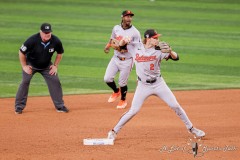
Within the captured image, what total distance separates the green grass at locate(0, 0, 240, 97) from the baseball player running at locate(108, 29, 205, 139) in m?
4.23

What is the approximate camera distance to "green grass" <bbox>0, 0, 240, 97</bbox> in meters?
17.0

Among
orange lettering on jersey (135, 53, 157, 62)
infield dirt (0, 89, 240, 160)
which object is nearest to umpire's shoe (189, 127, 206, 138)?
infield dirt (0, 89, 240, 160)

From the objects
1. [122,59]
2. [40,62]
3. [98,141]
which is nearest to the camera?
[98,141]

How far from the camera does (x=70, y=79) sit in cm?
1702

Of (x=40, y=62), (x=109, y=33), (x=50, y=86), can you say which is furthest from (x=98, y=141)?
(x=109, y=33)

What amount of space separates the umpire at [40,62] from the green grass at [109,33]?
1778 mm

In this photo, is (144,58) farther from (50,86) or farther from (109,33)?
(109,33)

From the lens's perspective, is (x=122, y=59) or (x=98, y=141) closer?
(x=98, y=141)

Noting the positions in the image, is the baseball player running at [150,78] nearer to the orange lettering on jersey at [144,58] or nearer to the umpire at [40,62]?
the orange lettering on jersey at [144,58]

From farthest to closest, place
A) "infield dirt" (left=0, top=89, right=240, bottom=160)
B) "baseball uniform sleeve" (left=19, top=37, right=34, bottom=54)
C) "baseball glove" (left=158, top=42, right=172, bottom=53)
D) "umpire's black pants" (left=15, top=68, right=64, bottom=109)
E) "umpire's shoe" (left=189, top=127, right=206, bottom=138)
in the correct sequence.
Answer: "umpire's black pants" (left=15, top=68, right=64, bottom=109) → "baseball uniform sleeve" (left=19, top=37, right=34, bottom=54) → "umpire's shoe" (left=189, top=127, right=206, bottom=138) → "baseball glove" (left=158, top=42, right=172, bottom=53) → "infield dirt" (left=0, top=89, right=240, bottom=160)

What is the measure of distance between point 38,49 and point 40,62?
0.96ft

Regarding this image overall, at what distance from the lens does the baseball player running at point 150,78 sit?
1162cm

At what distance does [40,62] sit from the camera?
13789mm

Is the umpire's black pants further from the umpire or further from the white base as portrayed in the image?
the white base
